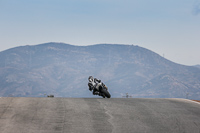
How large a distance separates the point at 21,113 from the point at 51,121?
2336 millimetres

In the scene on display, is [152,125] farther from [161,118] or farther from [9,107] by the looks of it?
[9,107]

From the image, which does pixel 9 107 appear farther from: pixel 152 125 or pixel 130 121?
pixel 152 125

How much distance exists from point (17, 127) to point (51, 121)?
1.95m

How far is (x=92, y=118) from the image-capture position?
56.8 ft

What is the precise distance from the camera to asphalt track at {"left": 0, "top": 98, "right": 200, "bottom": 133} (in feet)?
51.0

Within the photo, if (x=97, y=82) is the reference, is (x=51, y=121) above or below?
below

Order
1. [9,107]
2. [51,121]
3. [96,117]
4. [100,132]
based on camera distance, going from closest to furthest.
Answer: [100,132] → [51,121] → [96,117] → [9,107]

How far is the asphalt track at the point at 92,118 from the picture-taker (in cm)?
1553

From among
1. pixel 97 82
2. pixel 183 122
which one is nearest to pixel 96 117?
pixel 183 122

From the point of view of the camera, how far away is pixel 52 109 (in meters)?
18.9

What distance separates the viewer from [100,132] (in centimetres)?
1512

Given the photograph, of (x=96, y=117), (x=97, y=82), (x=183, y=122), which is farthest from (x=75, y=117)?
(x=97, y=82)

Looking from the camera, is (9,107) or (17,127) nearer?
(17,127)

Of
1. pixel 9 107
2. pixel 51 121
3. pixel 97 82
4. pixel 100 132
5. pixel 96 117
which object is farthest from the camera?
pixel 97 82
